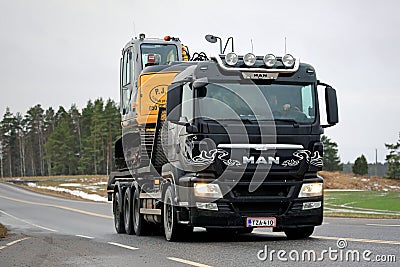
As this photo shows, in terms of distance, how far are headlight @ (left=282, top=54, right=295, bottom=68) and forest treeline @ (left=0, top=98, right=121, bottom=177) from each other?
109223mm

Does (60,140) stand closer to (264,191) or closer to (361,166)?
(361,166)

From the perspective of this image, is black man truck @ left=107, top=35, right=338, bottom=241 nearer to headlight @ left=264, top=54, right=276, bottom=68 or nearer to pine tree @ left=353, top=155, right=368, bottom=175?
headlight @ left=264, top=54, right=276, bottom=68

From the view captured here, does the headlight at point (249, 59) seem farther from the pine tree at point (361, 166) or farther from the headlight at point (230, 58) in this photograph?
the pine tree at point (361, 166)

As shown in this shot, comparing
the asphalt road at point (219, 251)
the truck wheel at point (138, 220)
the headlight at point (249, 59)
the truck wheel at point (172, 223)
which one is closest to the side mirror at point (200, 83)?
the headlight at point (249, 59)

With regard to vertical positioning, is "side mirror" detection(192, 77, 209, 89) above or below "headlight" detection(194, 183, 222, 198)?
above

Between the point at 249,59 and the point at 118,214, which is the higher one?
the point at 249,59

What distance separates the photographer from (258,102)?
47.9ft

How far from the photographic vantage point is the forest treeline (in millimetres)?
128625

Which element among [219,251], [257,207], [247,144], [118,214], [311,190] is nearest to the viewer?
[219,251]

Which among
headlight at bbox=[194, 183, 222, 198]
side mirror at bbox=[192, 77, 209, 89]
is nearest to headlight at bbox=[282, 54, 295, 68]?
side mirror at bbox=[192, 77, 209, 89]

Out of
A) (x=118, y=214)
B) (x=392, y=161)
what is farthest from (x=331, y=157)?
(x=118, y=214)

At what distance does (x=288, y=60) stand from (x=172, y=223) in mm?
4062

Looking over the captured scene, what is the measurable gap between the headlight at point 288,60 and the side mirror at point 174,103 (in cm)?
211

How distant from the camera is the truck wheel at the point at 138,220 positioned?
61.7 ft
